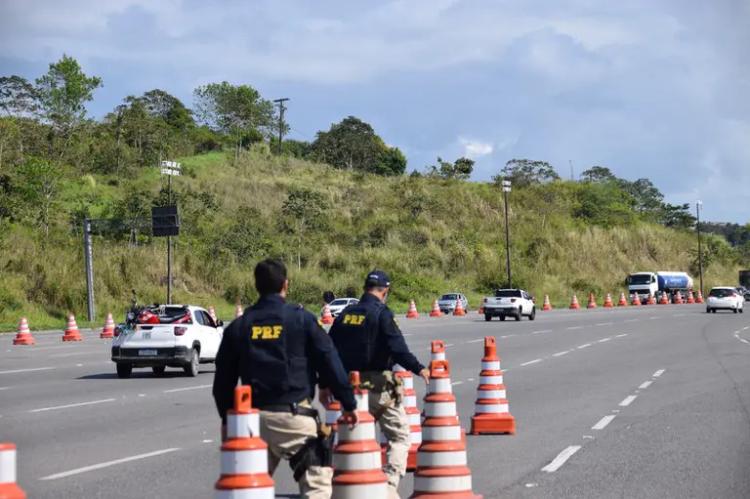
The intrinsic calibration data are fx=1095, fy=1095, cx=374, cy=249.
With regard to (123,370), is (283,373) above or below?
above

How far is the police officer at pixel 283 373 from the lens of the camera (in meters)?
6.07

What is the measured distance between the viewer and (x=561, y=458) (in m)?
11.0

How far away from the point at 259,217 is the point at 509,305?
133 feet

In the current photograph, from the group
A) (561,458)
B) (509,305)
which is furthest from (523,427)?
(509,305)

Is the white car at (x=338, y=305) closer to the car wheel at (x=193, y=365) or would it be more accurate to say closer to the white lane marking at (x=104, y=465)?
the car wheel at (x=193, y=365)

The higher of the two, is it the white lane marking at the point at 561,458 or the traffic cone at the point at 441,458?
the traffic cone at the point at 441,458

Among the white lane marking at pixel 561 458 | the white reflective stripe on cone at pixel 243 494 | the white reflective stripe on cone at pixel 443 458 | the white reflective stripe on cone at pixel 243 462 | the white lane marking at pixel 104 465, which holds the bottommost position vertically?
the white lane marking at pixel 561 458

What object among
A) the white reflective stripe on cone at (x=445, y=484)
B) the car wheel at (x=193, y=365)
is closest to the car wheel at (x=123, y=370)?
the car wheel at (x=193, y=365)

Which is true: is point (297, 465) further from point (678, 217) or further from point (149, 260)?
point (678, 217)

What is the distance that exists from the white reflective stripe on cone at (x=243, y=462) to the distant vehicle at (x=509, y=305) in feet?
146

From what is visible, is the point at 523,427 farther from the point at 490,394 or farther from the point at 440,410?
the point at 440,410

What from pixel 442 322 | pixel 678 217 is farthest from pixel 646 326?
pixel 678 217

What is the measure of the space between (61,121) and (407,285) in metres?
38.2

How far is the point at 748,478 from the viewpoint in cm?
973
